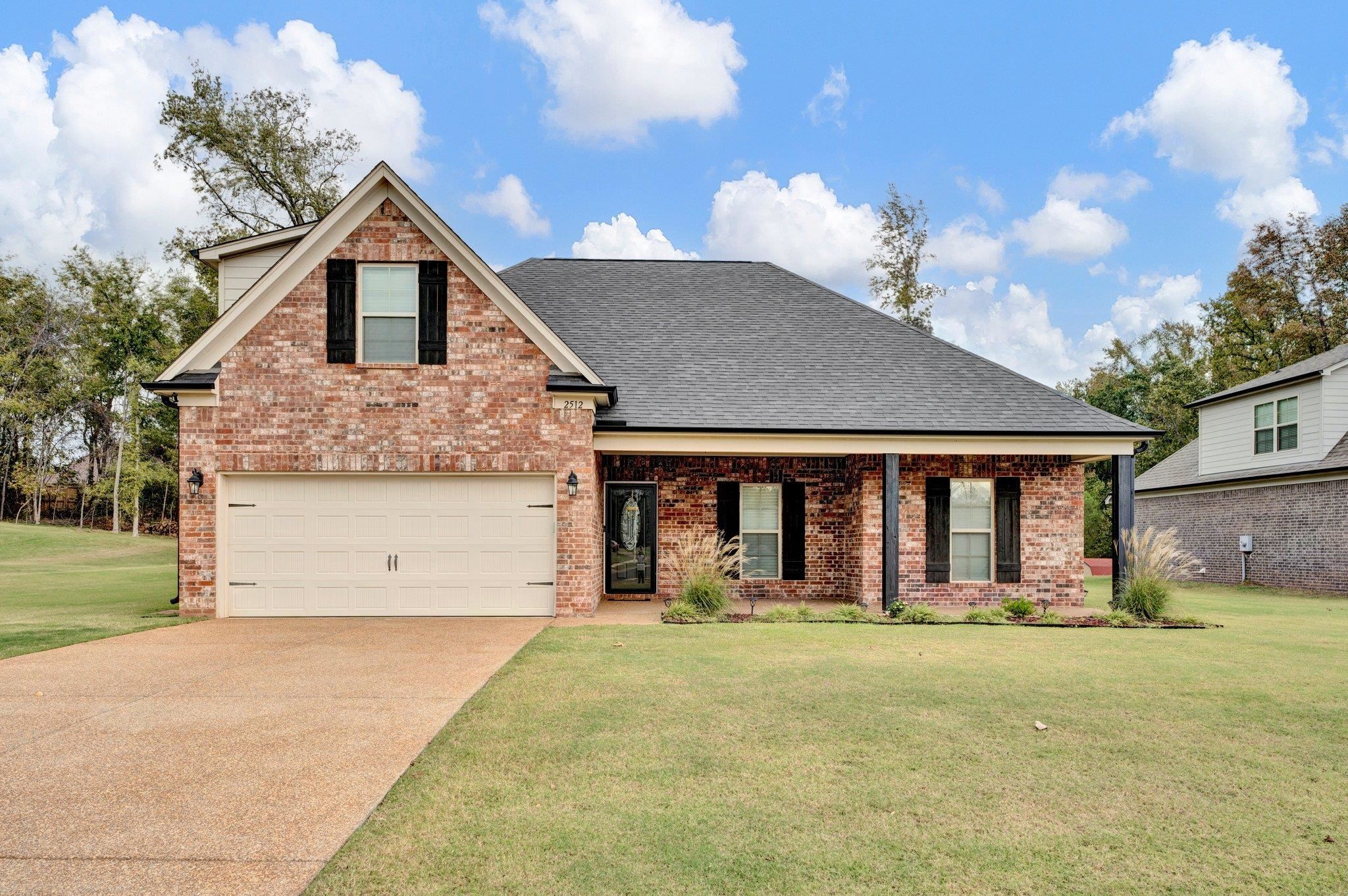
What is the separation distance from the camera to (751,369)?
14250 mm

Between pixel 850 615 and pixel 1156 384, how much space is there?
33.6 m

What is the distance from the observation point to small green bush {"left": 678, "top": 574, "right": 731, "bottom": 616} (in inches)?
457

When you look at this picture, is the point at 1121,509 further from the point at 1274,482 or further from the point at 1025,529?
the point at 1274,482

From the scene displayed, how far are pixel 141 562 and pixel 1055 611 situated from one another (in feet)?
93.8

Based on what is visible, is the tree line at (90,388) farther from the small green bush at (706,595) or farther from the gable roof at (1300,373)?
the gable roof at (1300,373)

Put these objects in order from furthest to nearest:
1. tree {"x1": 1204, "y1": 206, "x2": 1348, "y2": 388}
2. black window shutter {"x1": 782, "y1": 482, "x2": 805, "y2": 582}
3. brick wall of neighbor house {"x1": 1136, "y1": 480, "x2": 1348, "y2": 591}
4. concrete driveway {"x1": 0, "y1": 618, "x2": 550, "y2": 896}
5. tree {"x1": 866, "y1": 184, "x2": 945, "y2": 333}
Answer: tree {"x1": 1204, "y1": 206, "x2": 1348, "y2": 388} → tree {"x1": 866, "y1": 184, "x2": 945, "y2": 333} → brick wall of neighbor house {"x1": 1136, "y1": 480, "x2": 1348, "y2": 591} → black window shutter {"x1": 782, "y1": 482, "x2": 805, "y2": 582} → concrete driveway {"x1": 0, "y1": 618, "x2": 550, "y2": 896}

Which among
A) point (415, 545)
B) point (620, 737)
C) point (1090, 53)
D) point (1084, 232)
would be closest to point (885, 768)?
point (620, 737)

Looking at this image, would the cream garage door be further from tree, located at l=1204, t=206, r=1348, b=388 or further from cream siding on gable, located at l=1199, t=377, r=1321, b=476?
tree, located at l=1204, t=206, r=1348, b=388

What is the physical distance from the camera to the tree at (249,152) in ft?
77.0

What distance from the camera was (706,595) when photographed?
11633 mm

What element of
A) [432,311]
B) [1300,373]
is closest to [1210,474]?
[1300,373]

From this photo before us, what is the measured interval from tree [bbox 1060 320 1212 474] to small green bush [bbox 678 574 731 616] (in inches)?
1057

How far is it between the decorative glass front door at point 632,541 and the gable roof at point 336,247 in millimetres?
3096

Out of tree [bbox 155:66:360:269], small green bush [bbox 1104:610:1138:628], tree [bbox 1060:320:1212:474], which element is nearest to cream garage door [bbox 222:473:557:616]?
small green bush [bbox 1104:610:1138:628]
